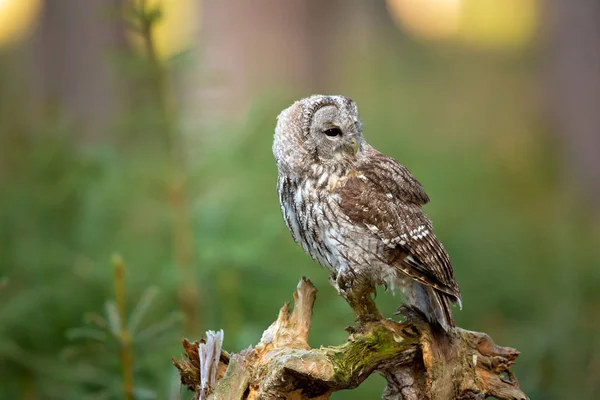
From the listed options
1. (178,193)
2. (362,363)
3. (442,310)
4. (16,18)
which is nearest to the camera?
(362,363)

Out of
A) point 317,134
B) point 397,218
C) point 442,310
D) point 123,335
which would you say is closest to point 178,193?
point 123,335

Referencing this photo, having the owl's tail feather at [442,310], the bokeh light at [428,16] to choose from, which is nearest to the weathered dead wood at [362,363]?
the owl's tail feather at [442,310]

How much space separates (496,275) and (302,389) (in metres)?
5.14

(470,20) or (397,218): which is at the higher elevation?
(470,20)

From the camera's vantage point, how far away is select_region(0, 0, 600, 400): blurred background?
377 centimetres

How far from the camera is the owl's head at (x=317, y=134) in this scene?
7.81 feet

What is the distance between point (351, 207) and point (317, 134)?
265mm

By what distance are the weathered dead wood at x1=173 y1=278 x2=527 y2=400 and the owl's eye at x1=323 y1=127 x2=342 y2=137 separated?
1.73ft

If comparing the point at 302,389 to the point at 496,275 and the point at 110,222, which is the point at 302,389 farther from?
the point at 496,275

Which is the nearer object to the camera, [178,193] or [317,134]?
[317,134]

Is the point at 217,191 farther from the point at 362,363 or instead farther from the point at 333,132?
the point at 362,363

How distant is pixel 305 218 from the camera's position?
8.00ft

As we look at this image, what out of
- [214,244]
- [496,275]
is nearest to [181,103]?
[214,244]

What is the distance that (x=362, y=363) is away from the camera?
204cm
